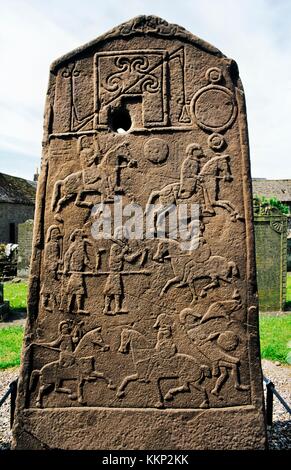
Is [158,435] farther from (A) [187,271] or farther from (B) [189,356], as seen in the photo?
(A) [187,271]

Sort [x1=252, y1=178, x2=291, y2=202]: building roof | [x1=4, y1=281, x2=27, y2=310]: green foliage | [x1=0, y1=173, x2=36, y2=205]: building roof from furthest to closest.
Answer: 1. [x1=252, y1=178, x2=291, y2=202]: building roof
2. [x1=0, y1=173, x2=36, y2=205]: building roof
3. [x1=4, y1=281, x2=27, y2=310]: green foliage

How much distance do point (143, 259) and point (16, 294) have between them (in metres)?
9.71

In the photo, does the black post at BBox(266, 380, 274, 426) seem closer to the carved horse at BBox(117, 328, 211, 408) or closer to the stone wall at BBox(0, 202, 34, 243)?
the carved horse at BBox(117, 328, 211, 408)

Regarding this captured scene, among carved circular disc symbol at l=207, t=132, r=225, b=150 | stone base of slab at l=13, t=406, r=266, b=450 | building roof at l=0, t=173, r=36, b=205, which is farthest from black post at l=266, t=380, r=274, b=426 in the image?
building roof at l=0, t=173, r=36, b=205

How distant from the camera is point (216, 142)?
2.91 meters

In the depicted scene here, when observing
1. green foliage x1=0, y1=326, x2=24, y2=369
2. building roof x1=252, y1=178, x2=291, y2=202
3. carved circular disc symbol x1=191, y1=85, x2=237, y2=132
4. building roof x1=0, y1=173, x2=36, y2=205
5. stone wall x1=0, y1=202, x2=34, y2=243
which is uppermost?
building roof x1=252, y1=178, x2=291, y2=202

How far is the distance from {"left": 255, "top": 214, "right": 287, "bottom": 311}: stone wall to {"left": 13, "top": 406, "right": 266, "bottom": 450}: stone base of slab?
259 inches

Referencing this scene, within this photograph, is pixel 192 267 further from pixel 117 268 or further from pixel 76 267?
pixel 76 267

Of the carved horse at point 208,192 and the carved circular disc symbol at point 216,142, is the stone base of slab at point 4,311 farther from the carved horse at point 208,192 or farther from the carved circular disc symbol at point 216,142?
the carved circular disc symbol at point 216,142

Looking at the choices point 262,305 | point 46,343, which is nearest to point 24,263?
point 262,305

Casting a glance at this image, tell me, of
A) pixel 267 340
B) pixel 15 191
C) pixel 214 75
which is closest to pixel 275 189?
pixel 15 191

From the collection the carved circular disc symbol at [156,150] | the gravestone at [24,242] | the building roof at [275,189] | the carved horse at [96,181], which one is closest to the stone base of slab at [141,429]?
the carved horse at [96,181]

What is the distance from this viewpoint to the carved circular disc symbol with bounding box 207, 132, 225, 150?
9.53ft

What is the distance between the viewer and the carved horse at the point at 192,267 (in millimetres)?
2871
